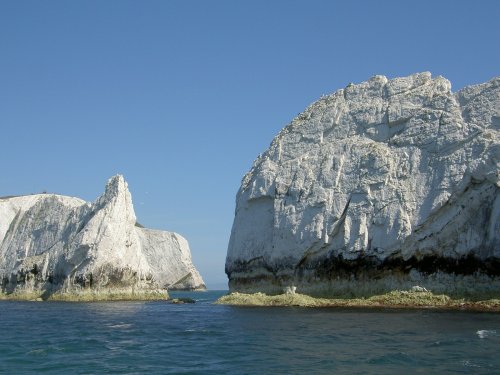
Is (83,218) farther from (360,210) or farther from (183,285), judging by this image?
(183,285)

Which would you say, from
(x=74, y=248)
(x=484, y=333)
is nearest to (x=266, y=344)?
(x=484, y=333)

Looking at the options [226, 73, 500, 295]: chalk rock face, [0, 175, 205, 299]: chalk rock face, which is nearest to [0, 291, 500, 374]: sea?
[226, 73, 500, 295]: chalk rock face

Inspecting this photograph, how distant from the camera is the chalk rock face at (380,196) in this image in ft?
102

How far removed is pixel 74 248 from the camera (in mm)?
53000

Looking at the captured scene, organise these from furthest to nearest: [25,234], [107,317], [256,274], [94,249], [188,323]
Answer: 1. [25,234]
2. [94,249]
3. [256,274]
4. [107,317]
5. [188,323]

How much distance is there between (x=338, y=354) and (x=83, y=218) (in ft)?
149

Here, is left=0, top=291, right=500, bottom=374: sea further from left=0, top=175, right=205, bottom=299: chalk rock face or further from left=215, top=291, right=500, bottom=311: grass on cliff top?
left=0, top=175, right=205, bottom=299: chalk rock face

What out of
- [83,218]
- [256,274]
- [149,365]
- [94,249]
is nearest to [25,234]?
[83,218]

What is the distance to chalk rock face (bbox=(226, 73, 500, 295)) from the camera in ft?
102

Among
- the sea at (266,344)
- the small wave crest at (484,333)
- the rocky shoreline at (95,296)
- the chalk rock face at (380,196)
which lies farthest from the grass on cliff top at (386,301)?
the rocky shoreline at (95,296)

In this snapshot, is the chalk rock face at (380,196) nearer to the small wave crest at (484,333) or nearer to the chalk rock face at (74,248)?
the small wave crest at (484,333)

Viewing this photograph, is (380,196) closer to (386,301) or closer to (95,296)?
(386,301)

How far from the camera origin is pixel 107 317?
31.4m

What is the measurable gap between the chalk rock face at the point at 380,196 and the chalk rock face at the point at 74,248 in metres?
14.1
